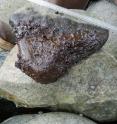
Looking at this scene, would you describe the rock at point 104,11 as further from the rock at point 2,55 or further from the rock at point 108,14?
the rock at point 2,55

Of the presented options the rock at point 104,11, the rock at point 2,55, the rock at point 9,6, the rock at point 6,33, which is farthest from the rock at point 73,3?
the rock at point 2,55

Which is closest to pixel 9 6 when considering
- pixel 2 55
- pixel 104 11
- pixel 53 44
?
pixel 2 55

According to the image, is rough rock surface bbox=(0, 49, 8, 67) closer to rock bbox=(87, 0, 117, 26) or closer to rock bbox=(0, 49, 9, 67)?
rock bbox=(0, 49, 9, 67)

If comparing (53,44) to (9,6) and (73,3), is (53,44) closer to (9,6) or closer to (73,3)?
(73,3)

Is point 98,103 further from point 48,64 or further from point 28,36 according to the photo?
point 28,36

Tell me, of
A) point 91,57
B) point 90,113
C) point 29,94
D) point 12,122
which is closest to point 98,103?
point 90,113

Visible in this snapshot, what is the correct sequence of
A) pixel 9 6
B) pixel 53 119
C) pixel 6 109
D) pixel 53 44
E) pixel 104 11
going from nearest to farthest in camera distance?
pixel 53 44 → pixel 53 119 → pixel 6 109 → pixel 104 11 → pixel 9 6

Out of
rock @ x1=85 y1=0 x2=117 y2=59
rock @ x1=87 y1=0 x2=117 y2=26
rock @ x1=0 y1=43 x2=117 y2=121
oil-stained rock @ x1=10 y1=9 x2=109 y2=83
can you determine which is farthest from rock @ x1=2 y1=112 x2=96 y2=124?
rock @ x1=87 y1=0 x2=117 y2=26
